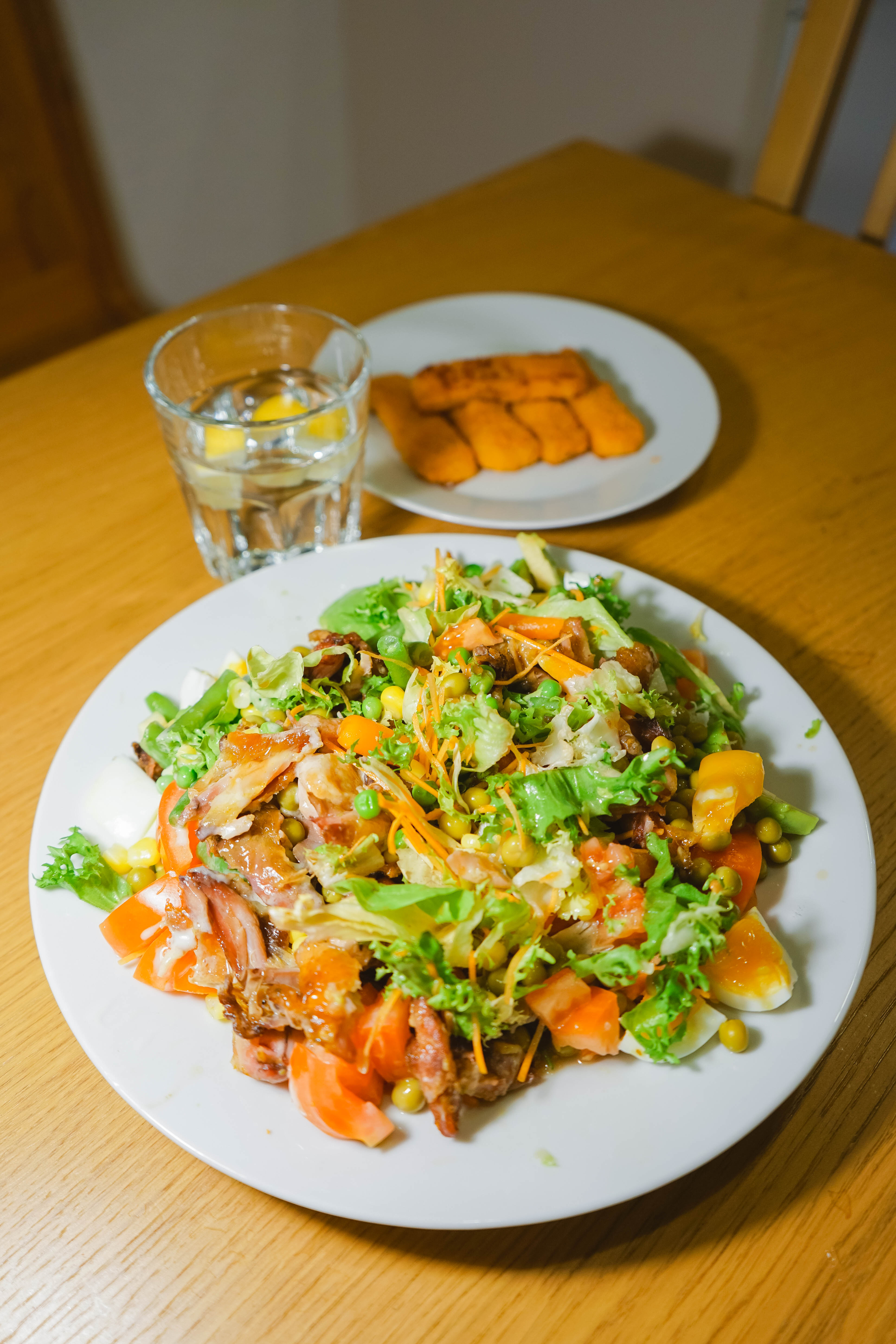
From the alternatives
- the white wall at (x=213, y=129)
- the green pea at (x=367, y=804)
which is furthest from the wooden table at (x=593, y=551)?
the white wall at (x=213, y=129)

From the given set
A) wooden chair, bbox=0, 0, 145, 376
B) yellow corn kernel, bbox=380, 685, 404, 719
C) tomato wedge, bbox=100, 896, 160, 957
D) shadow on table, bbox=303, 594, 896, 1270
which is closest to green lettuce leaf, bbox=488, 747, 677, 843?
yellow corn kernel, bbox=380, 685, 404, 719

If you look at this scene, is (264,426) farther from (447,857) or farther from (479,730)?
(447,857)

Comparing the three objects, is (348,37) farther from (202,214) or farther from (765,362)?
(765,362)

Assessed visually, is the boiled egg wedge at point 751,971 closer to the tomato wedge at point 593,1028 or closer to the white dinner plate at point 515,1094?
the white dinner plate at point 515,1094

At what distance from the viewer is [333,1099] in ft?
4.23

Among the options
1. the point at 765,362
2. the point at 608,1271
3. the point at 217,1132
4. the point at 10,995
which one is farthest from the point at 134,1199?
the point at 765,362

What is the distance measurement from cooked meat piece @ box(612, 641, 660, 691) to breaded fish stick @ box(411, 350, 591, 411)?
1138 mm

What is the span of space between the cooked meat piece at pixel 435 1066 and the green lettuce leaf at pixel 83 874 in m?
0.53

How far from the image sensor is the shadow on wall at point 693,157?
14.7 feet

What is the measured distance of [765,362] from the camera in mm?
2914

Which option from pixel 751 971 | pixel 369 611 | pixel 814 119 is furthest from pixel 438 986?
pixel 814 119

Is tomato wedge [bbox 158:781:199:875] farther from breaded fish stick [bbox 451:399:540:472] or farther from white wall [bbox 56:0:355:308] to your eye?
white wall [bbox 56:0:355:308]

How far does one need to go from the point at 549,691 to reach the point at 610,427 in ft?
3.58

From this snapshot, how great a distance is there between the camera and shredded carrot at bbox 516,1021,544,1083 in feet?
4.36
